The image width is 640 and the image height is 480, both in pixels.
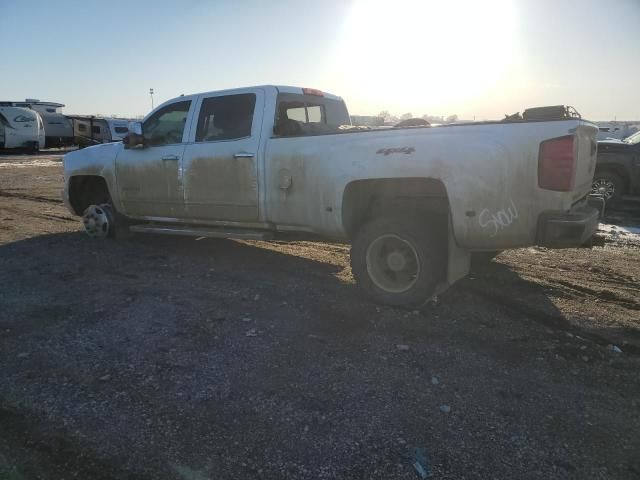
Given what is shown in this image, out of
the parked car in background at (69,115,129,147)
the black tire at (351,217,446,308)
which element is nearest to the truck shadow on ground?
the black tire at (351,217,446,308)

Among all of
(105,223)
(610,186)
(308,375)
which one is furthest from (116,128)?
(308,375)

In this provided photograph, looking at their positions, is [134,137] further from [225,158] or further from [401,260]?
[401,260]

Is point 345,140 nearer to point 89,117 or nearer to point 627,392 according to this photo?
point 627,392

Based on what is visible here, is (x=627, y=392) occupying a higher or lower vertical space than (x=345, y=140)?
lower

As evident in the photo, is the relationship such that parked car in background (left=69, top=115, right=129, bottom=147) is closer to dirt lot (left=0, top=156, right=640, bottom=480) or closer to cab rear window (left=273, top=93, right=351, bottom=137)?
cab rear window (left=273, top=93, right=351, bottom=137)

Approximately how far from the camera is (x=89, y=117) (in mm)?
31516

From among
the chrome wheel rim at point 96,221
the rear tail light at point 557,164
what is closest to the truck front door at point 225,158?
the chrome wheel rim at point 96,221

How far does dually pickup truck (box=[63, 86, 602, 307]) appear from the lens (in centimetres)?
381

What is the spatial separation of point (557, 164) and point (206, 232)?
3.85 metres

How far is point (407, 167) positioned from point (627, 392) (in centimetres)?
223

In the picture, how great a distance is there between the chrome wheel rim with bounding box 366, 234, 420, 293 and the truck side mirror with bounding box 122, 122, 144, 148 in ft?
11.5

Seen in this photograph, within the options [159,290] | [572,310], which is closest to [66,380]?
[159,290]

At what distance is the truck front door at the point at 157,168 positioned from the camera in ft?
19.9

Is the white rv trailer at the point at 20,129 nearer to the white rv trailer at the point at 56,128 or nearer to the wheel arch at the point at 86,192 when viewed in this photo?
the white rv trailer at the point at 56,128
